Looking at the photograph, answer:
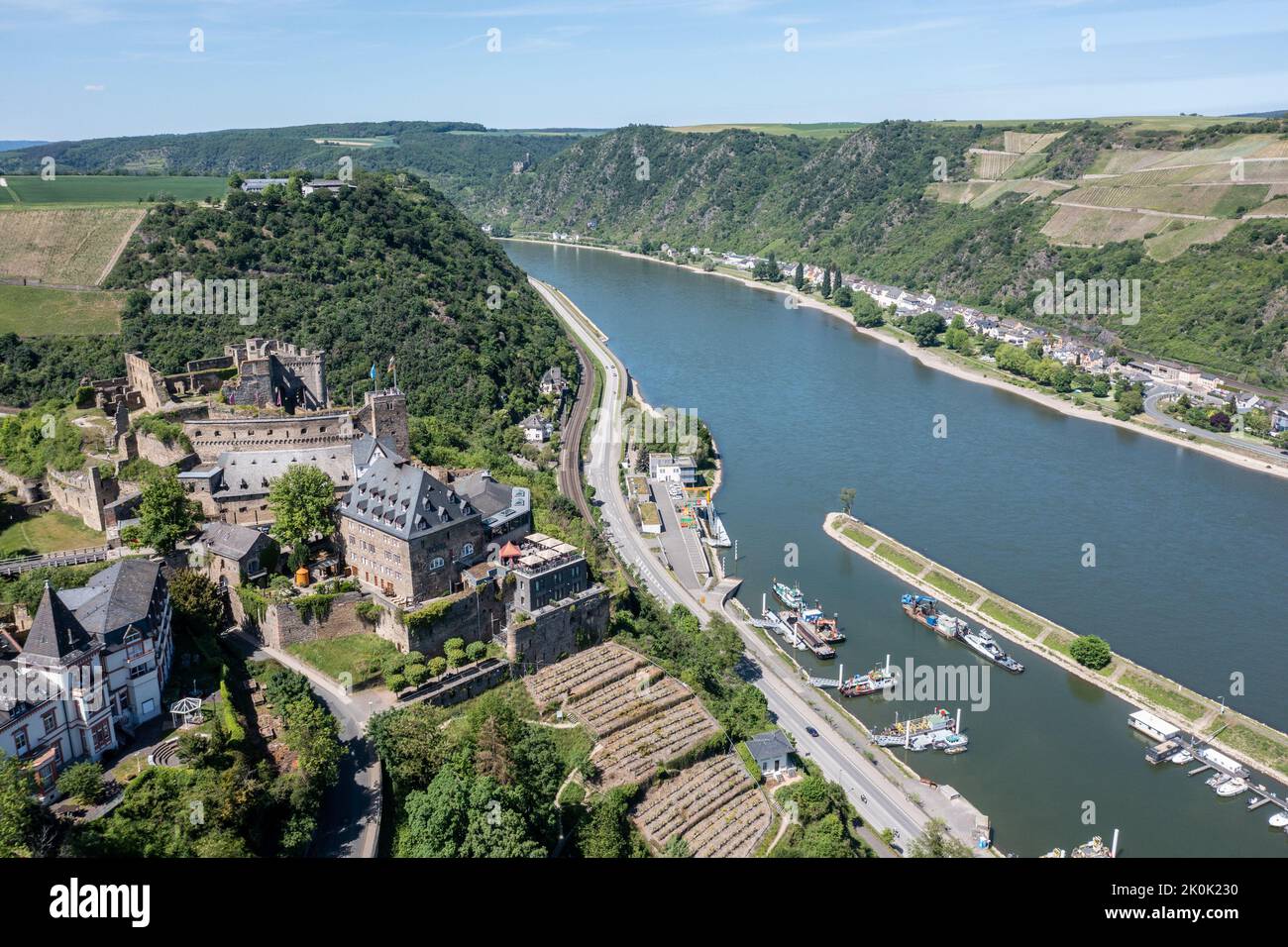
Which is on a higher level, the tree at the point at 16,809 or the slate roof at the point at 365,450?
the slate roof at the point at 365,450

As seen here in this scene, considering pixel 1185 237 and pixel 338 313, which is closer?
pixel 338 313

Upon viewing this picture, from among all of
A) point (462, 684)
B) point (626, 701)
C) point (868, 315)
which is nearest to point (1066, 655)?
point (626, 701)

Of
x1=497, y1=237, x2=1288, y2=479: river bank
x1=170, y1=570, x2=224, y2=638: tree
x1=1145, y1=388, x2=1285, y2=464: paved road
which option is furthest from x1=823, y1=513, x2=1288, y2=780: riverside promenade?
x1=1145, y1=388, x2=1285, y2=464: paved road

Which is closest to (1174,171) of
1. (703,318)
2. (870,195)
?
(870,195)

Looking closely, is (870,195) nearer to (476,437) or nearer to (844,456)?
(844,456)

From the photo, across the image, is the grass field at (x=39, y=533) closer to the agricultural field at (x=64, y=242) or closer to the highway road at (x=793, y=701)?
the highway road at (x=793, y=701)

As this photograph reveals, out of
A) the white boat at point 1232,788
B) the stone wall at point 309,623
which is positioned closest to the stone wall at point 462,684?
the stone wall at point 309,623

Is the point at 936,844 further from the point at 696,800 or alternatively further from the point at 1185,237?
the point at 1185,237

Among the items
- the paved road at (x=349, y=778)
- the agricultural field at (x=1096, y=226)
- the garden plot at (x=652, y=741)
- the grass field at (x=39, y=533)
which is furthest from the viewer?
the agricultural field at (x=1096, y=226)
